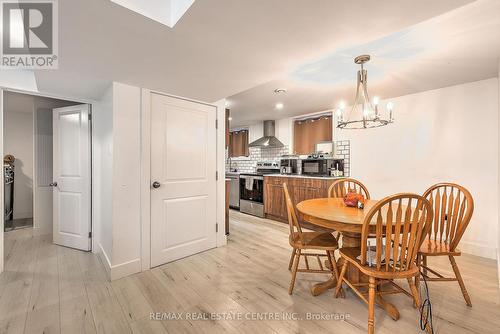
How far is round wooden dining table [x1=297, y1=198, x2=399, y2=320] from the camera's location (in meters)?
1.62

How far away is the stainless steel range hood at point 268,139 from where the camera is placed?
5086 mm

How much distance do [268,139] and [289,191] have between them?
150 cm

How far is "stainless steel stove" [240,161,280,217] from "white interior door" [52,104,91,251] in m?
2.95

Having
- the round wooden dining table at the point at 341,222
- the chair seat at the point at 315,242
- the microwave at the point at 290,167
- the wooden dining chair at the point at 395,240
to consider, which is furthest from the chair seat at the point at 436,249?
the microwave at the point at 290,167

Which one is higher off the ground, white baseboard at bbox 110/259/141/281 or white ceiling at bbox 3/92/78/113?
white ceiling at bbox 3/92/78/113

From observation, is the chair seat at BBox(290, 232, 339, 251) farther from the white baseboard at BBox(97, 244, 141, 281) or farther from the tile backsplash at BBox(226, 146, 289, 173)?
the tile backsplash at BBox(226, 146, 289, 173)

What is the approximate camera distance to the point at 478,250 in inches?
110

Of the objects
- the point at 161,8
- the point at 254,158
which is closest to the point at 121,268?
the point at 161,8

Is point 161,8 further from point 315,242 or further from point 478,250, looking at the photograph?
point 478,250

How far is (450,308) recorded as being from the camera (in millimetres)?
1742

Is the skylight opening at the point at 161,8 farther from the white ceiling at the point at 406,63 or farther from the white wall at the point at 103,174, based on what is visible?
the white wall at the point at 103,174

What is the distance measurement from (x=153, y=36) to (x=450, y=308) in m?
3.00

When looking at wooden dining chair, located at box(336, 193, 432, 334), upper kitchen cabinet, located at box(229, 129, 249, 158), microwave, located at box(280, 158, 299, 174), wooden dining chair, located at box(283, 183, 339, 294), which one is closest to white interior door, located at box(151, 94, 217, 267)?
wooden dining chair, located at box(283, 183, 339, 294)

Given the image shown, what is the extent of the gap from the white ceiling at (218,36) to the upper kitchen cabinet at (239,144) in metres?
3.94
